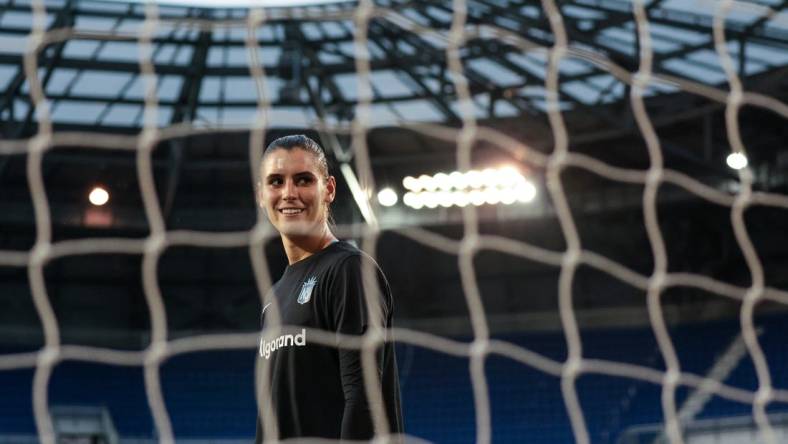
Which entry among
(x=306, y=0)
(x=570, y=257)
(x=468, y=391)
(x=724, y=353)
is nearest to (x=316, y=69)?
(x=306, y=0)

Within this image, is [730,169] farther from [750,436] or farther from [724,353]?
[750,436]

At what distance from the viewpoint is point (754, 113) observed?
12.4 meters

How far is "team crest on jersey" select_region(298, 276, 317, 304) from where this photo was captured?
208 cm

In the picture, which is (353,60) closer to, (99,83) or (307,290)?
(99,83)

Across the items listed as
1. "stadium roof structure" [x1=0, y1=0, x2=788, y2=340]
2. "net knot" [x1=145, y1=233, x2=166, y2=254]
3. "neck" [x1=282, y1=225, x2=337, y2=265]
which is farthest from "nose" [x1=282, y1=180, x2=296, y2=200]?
"stadium roof structure" [x1=0, y1=0, x2=788, y2=340]

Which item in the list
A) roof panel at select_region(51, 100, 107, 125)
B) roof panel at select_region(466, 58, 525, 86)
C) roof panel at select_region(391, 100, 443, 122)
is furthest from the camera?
roof panel at select_region(51, 100, 107, 125)

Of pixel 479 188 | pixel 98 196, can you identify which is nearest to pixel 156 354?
pixel 479 188

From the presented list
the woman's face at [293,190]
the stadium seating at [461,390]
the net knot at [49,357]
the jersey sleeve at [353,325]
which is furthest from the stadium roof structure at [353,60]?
the net knot at [49,357]

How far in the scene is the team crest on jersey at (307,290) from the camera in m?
2.08

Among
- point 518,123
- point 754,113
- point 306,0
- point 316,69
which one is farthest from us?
point 518,123

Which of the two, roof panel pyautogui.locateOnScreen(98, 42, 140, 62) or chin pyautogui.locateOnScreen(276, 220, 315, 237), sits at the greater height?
roof panel pyautogui.locateOnScreen(98, 42, 140, 62)

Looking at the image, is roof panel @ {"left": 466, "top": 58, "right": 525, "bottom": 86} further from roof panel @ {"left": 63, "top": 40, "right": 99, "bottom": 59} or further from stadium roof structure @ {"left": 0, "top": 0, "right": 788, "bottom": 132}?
roof panel @ {"left": 63, "top": 40, "right": 99, "bottom": 59}

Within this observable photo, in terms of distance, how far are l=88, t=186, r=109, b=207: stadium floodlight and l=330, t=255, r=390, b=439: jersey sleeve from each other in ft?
39.6

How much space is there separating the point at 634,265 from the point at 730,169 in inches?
71.3
